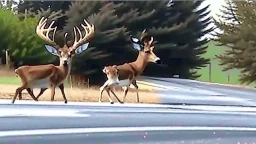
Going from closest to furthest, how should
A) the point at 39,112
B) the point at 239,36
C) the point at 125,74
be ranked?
the point at 39,112 < the point at 125,74 < the point at 239,36

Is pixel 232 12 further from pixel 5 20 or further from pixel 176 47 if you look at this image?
pixel 5 20

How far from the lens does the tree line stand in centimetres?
666

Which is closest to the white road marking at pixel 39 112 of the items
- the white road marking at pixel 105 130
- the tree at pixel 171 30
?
the white road marking at pixel 105 130

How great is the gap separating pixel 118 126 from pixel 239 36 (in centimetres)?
1537

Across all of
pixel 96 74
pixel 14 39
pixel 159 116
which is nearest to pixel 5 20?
pixel 14 39

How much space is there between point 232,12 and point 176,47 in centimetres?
834

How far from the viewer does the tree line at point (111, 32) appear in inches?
262

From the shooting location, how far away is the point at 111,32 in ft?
28.8

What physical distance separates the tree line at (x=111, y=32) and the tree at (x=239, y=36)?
162 inches

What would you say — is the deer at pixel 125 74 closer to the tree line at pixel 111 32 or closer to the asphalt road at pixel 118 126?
the tree line at pixel 111 32

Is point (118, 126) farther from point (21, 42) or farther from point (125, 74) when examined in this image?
point (21, 42)

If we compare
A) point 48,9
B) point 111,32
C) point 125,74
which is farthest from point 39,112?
point 48,9

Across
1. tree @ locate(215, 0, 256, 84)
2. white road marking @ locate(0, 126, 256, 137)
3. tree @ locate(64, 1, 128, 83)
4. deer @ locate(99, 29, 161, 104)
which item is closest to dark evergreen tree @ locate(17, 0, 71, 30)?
tree @ locate(64, 1, 128, 83)

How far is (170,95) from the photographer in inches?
95.6
